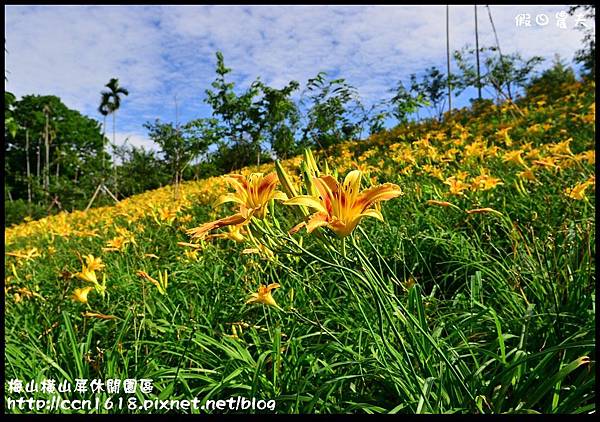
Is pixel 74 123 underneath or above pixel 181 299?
above

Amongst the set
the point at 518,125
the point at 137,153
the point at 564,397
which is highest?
the point at 137,153

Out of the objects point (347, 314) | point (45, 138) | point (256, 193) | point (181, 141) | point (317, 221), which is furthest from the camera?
point (45, 138)

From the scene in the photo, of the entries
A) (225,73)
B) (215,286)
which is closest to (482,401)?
(215,286)

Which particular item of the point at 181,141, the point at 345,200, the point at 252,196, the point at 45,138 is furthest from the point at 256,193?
the point at 45,138

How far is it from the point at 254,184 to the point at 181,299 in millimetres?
1018

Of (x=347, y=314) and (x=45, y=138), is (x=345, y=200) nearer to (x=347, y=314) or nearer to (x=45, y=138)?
(x=347, y=314)

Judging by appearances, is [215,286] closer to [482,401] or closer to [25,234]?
[482,401]

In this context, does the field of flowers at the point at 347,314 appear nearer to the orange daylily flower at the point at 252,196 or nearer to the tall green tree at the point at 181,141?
the orange daylily flower at the point at 252,196

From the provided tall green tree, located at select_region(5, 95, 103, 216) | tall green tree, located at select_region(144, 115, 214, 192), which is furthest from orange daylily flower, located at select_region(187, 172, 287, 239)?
tall green tree, located at select_region(5, 95, 103, 216)

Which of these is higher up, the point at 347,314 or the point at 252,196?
the point at 252,196

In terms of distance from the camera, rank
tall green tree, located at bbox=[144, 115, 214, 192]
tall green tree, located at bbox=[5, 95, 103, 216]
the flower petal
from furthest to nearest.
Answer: tall green tree, located at bbox=[5, 95, 103, 216] < tall green tree, located at bbox=[144, 115, 214, 192] < the flower petal

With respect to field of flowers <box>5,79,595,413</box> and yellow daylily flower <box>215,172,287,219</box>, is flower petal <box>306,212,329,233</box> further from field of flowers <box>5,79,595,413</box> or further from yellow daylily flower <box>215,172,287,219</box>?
yellow daylily flower <box>215,172,287,219</box>

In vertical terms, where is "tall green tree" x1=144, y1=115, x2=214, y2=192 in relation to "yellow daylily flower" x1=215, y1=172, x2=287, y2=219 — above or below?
above

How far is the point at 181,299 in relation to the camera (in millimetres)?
Result: 1653
